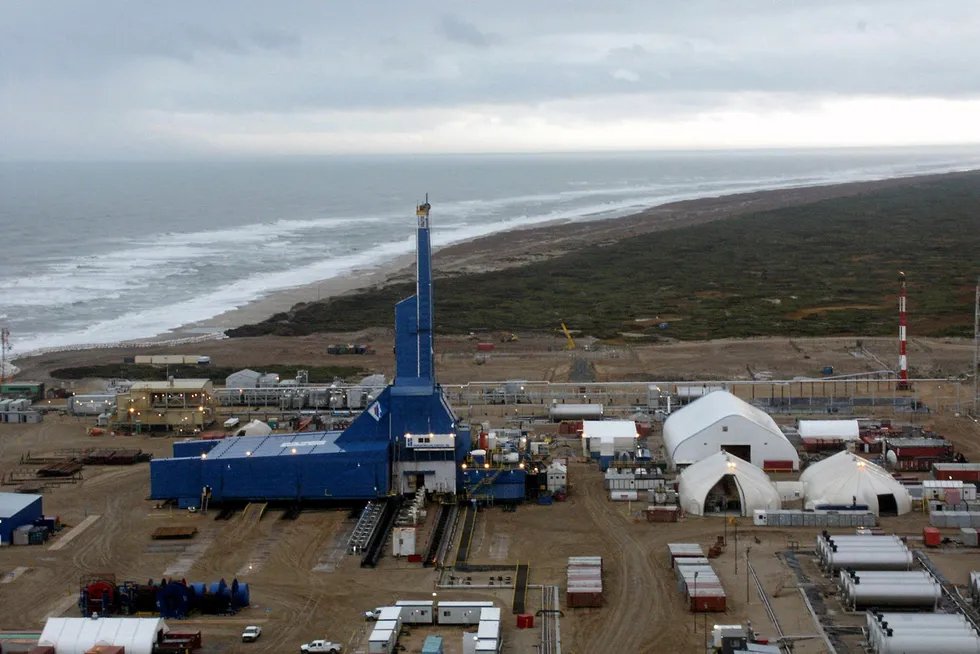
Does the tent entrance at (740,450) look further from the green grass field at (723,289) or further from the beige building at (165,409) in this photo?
the green grass field at (723,289)

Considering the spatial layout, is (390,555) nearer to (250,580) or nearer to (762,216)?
(250,580)

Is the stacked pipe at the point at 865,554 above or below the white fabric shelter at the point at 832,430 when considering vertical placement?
below

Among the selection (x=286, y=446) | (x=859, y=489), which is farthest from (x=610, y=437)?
(x=286, y=446)

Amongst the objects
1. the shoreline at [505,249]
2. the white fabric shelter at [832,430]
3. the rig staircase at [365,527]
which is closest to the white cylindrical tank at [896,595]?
the rig staircase at [365,527]

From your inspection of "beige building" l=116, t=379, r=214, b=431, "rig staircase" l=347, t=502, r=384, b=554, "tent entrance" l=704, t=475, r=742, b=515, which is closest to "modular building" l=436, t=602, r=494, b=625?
"rig staircase" l=347, t=502, r=384, b=554

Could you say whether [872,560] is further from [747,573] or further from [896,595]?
[747,573]
